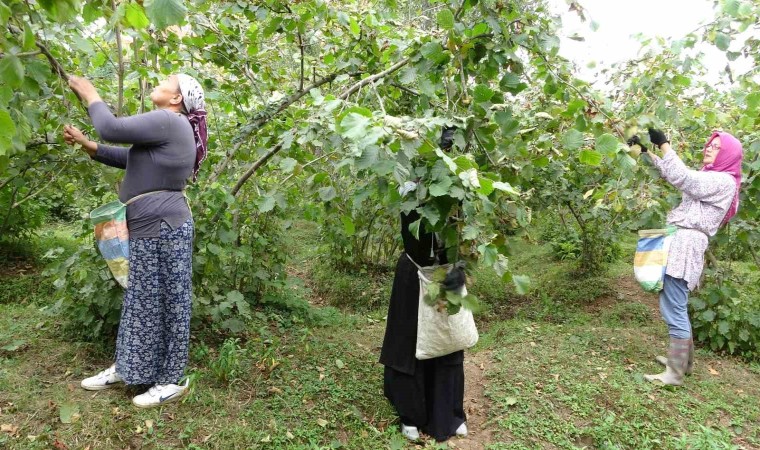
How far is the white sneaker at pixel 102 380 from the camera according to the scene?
3041mm

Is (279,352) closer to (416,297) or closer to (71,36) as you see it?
(416,297)

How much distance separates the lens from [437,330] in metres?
2.84

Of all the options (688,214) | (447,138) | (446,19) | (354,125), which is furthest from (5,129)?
(688,214)

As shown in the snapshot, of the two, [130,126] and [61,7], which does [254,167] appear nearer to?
[130,126]

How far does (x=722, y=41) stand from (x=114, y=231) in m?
3.57

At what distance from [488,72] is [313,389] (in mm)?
2262

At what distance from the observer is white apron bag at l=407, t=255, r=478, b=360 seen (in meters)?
2.83

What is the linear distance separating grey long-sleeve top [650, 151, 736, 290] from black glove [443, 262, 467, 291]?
1845 millimetres

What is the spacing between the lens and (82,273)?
3193 mm

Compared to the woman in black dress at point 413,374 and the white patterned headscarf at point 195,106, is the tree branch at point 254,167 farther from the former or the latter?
the woman in black dress at point 413,374

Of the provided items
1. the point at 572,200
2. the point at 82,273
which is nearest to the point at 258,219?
the point at 82,273

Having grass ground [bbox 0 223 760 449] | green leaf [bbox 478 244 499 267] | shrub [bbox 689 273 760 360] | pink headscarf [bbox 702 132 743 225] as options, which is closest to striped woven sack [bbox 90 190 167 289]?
grass ground [bbox 0 223 760 449]

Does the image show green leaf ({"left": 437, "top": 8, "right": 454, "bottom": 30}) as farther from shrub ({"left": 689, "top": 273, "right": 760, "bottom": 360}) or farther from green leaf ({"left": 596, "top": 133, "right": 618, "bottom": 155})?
shrub ({"left": 689, "top": 273, "right": 760, "bottom": 360})

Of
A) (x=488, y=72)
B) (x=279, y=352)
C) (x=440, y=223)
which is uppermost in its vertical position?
(x=488, y=72)
